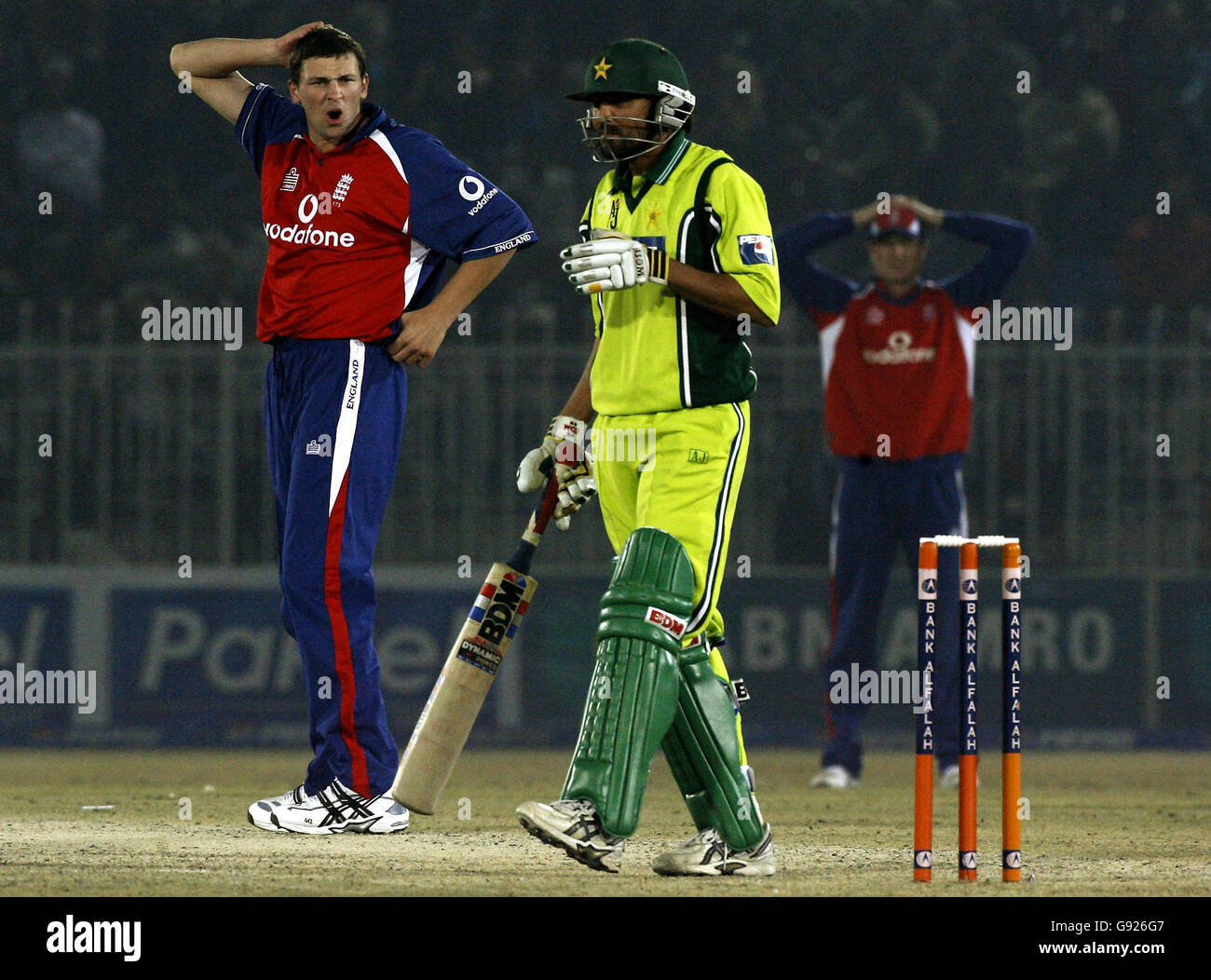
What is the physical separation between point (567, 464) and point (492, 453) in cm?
603

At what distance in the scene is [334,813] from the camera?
5.81 metres

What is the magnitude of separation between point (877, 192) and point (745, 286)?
31.7 feet

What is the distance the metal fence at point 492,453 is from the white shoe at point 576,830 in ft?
21.2

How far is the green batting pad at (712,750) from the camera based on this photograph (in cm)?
494

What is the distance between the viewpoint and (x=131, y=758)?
9766mm

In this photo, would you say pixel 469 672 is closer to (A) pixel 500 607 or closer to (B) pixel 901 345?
(A) pixel 500 607

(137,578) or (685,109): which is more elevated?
(685,109)

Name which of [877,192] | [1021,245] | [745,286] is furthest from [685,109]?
[877,192]

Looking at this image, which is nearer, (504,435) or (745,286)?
(745,286)

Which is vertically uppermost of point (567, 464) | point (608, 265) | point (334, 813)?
point (608, 265)

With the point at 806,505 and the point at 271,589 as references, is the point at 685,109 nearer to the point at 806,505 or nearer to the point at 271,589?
the point at 271,589

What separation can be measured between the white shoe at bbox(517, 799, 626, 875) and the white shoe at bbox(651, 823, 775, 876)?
34cm

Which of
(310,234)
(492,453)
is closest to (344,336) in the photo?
(310,234)
